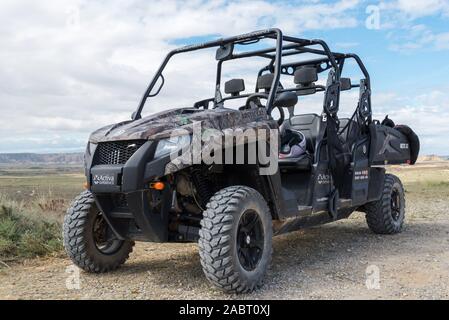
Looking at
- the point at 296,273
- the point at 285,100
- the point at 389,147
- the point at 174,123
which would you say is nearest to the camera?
the point at 174,123

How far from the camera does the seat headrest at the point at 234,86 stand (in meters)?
6.42

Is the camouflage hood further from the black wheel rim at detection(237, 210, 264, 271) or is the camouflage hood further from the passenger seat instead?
the passenger seat

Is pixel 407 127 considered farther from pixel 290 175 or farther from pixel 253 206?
pixel 253 206

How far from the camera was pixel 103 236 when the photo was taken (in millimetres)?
5316

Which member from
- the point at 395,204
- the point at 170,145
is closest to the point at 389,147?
the point at 395,204

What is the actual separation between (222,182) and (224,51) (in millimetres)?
1632

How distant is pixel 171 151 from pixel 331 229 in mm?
4538

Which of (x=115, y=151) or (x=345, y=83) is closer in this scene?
(x=115, y=151)

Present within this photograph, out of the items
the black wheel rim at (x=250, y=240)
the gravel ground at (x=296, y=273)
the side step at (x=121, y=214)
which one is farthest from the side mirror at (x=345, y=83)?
the side step at (x=121, y=214)

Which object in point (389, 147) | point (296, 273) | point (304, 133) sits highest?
point (304, 133)

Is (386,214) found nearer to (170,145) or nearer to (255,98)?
(255,98)

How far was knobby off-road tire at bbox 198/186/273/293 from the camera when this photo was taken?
13.9 feet

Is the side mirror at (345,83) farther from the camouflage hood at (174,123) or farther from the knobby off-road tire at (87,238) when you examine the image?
the knobby off-road tire at (87,238)

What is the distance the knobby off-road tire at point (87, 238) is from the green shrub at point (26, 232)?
43.8 inches
